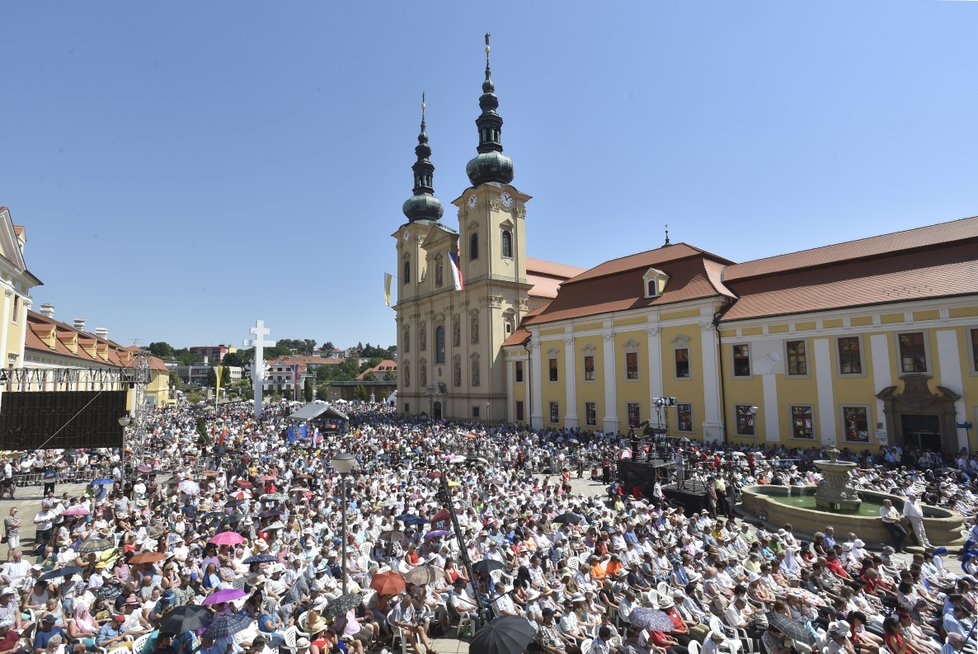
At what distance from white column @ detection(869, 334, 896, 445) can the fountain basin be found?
30.0 ft

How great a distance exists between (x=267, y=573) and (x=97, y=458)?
66.8 ft

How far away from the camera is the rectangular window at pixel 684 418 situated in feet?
92.1

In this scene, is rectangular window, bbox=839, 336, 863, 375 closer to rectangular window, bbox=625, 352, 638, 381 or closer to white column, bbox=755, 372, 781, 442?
white column, bbox=755, 372, 781, 442

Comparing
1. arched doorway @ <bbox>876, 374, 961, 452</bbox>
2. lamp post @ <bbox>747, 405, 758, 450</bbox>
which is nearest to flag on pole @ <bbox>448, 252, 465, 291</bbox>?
lamp post @ <bbox>747, 405, 758, 450</bbox>

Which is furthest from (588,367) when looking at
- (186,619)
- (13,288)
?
(13,288)

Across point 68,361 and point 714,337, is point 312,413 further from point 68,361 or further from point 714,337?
point 714,337

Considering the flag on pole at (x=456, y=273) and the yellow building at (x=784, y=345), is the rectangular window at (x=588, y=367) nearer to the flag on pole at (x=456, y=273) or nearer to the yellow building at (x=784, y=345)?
the yellow building at (x=784, y=345)

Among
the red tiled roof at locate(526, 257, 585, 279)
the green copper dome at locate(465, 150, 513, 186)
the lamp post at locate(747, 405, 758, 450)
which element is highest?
the green copper dome at locate(465, 150, 513, 186)

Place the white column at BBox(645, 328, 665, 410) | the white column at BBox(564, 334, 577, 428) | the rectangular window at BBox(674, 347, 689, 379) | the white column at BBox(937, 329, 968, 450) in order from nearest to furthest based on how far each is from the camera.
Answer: the white column at BBox(937, 329, 968, 450), the rectangular window at BBox(674, 347, 689, 379), the white column at BBox(645, 328, 665, 410), the white column at BBox(564, 334, 577, 428)

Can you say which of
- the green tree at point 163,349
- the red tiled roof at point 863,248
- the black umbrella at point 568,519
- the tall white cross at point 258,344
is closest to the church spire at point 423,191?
the tall white cross at point 258,344

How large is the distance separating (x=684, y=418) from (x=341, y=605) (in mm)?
24610

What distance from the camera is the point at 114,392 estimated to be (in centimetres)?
2041

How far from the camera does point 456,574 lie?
9.26 meters

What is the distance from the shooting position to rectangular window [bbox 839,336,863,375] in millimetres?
22797
